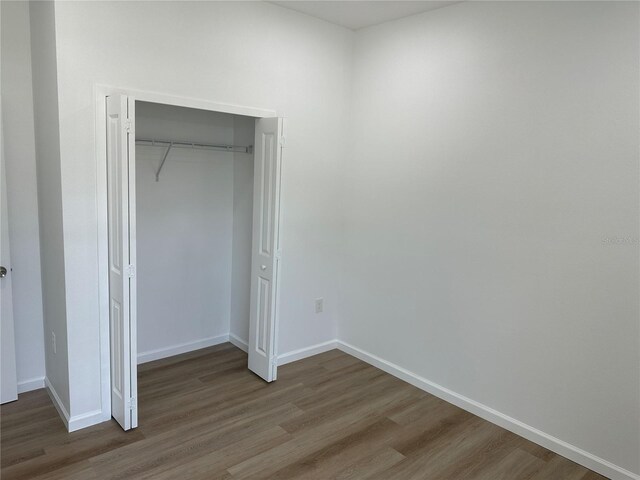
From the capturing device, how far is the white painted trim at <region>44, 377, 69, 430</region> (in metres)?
2.94

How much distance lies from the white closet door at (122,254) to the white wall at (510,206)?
6.47ft

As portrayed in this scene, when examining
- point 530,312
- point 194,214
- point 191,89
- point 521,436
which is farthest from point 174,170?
point 521,436

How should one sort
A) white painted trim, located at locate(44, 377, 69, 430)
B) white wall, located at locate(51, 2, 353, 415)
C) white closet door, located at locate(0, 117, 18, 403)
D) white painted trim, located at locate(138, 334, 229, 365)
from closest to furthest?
white wall, located at locate(51, 2, 353, 415)
white painted trim, located at locate(44, 377, 69, 430)
white closet door, located at locate(0, 117, 18, 403)
white painted trim, located at locate(138, 334, 229, 365)

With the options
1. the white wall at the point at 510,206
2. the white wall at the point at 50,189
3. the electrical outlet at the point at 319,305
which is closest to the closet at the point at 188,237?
the white wall at the point at 50,189

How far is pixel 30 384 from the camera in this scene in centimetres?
336

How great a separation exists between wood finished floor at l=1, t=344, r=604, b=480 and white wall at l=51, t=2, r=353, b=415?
35cm

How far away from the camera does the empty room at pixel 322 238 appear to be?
2646 millimetres

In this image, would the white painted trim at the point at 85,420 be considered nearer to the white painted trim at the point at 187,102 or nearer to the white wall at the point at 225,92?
the white wall at the point at 225,92

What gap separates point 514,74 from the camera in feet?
9.67

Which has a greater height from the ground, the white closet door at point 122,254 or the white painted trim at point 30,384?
the white closet door at point 122,254

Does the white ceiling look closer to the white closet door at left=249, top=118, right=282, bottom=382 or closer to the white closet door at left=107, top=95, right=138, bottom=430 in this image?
the white closet door at left=249, top=118, right=282, bottom=382

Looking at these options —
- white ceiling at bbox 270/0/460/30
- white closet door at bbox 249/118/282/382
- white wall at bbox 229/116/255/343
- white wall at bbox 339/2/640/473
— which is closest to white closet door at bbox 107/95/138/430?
white closet door at bbox 249/118/282/382

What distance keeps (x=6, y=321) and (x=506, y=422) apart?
134 inches

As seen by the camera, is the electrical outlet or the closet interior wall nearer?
the closet interior wall
